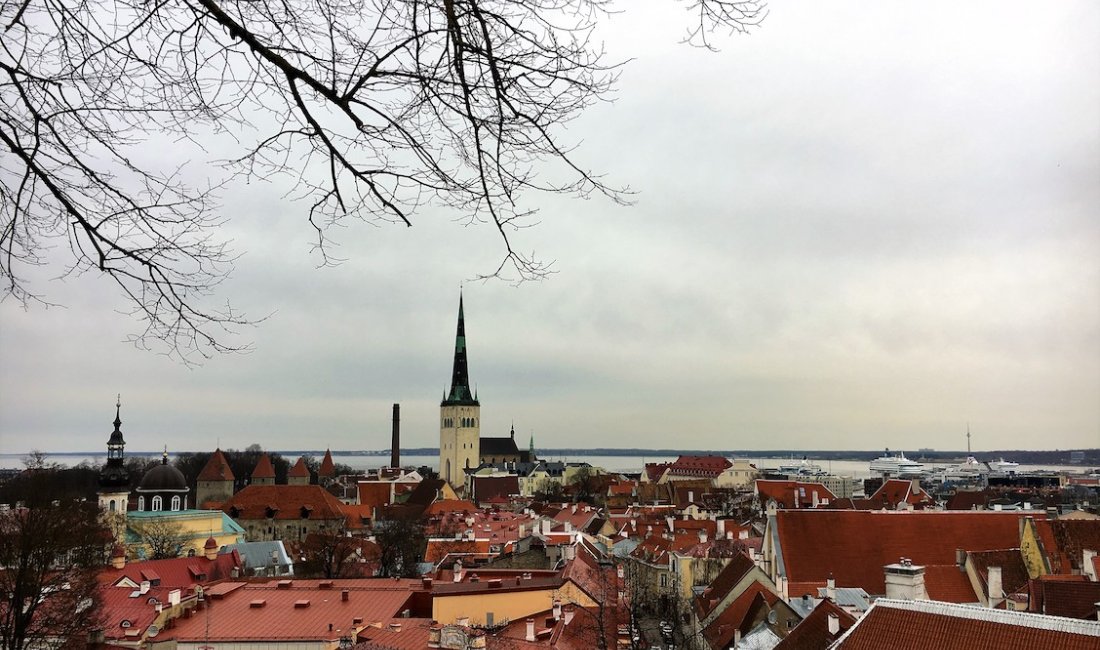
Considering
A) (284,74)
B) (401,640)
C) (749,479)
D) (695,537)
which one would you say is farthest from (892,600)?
(749,479)

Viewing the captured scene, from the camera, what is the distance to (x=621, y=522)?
54.1 m

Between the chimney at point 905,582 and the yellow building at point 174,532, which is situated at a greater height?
the chimney at point 905,582

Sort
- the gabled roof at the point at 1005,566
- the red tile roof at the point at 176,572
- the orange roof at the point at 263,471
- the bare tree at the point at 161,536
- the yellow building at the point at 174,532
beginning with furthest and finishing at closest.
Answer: the orange roof at the point at 263,471 < the yellow building at the point at 174,532 < the bare tree at the point at 161,536 < the red tile roof at the point at 176,572 < the gabled roof at the point at 1005,566

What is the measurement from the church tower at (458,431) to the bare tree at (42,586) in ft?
269

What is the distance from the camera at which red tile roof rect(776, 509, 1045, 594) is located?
26266 mm

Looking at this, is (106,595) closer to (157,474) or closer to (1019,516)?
(1019,516)

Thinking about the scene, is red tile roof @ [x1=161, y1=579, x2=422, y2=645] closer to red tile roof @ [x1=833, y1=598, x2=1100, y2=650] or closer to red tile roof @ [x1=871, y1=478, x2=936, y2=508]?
red tile roof @ [x1=833, y1=598, x2=1100, y2=650]

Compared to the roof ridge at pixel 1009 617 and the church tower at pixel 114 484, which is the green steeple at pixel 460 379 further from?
the roof ridge at pixel 1009 617

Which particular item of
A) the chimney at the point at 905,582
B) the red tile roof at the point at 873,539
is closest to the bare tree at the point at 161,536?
the red tile roof at the point at 873,539

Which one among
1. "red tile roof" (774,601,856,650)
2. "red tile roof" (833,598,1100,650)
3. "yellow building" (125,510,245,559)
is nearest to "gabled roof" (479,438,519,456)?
"yellow building" (125,510,245,559)

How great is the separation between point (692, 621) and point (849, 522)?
5.72m

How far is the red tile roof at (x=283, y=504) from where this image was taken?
2470 inches

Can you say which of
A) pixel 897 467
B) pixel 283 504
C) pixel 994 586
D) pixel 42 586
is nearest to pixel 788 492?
pixel 283 504

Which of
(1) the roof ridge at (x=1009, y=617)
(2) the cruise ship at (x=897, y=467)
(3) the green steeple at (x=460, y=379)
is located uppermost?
(3) the green steeple at (x=460, y=379)
